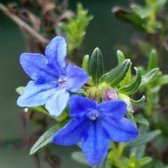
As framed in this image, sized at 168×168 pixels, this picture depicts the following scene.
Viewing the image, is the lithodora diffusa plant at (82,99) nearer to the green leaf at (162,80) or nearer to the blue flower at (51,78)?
the blue flower at (51,78)

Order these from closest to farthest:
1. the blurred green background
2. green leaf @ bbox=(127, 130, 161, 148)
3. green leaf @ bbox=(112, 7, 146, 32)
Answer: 1. green leaf @ bbox=(127, 130, 161, 148)
2. green leaf @ bbox=(112, 7, 146, 32)
3. the blurred green background

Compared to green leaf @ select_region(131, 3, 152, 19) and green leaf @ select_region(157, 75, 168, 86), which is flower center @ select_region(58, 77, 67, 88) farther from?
green leaf @ select_region(131, 3, 152, 19)

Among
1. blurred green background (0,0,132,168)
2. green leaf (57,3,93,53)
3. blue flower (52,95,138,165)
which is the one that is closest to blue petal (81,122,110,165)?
blue flower (52,95,138,165)

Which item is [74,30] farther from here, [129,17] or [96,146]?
[96,146]

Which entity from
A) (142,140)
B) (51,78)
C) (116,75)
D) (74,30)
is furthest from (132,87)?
(74,30)

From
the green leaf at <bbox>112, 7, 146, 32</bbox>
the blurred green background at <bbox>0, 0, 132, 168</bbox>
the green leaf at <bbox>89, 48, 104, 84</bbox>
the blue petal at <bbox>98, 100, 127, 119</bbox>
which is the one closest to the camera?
the blue petal at <bbox>98, 100, 127, 119</bbox>

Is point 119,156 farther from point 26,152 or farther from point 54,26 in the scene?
point 26,152

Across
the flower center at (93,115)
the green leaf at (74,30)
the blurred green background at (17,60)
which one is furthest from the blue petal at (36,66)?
the blurred green background at (17,60)
